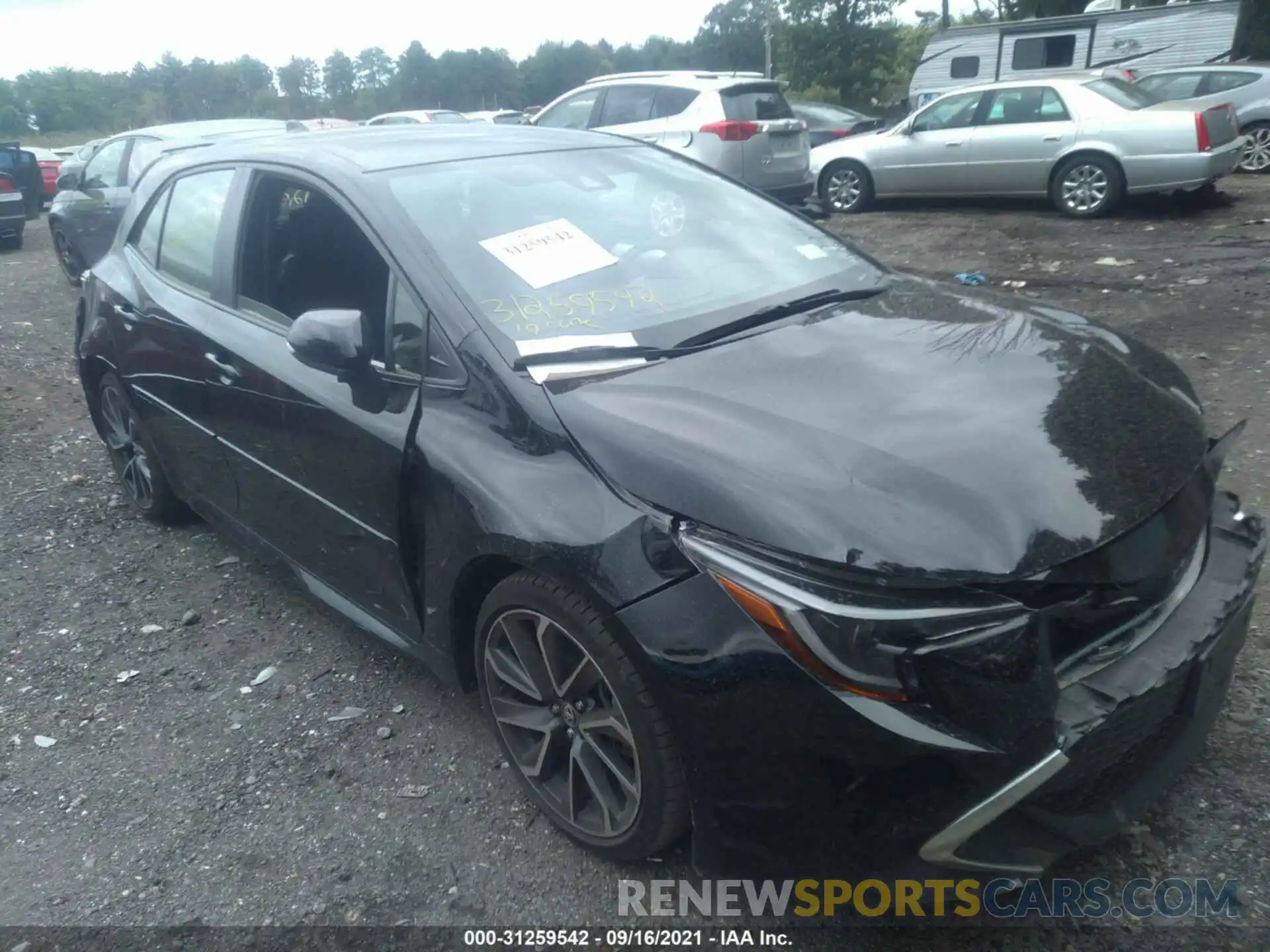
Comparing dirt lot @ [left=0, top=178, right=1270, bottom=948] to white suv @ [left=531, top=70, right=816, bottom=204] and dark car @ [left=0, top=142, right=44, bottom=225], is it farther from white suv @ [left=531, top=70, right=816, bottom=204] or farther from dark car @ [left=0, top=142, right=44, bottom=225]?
dark car @ [left=0, top=142, right=44, bottom=225]

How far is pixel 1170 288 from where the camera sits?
Result: 299 inches

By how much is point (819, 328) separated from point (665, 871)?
1.53 m

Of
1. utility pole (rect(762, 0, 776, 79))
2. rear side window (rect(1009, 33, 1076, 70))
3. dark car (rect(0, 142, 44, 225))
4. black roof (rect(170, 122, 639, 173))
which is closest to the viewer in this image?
black roof (rect(170, 122, 639, 173))

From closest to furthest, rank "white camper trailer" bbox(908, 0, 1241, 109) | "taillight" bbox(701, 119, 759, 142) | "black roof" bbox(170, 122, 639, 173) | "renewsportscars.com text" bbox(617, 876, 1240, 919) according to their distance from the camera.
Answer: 1. "renewsportscars.com text" bbox(617, 876, 1240, 919)
2. "black roof" bbox(170, 122, 639, 173)
3. "taillight" bbox(701, 119, 759, 142)
4. "white camper trailer" bbox(908, 0, 1241, 109)

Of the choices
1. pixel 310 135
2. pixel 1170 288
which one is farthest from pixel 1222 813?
pixel 1170 288

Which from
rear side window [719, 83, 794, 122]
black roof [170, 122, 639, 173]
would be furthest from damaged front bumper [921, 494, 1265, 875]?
rear side window [719, 83, 794, 122]

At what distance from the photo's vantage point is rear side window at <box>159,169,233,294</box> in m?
3.66

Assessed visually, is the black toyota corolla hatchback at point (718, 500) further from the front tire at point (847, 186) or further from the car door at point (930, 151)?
the front tire at point (847, 186)

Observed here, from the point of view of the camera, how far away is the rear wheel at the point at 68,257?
1009 cm

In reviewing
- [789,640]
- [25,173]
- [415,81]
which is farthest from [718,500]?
[415,81]

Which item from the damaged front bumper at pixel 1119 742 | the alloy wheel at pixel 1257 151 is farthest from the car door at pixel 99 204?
the alloy wheel at pixel 1257 151

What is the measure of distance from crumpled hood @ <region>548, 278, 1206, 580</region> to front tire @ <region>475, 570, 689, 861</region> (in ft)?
1.23

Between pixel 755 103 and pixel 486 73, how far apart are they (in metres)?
54.6

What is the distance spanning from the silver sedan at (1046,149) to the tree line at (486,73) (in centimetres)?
2219
